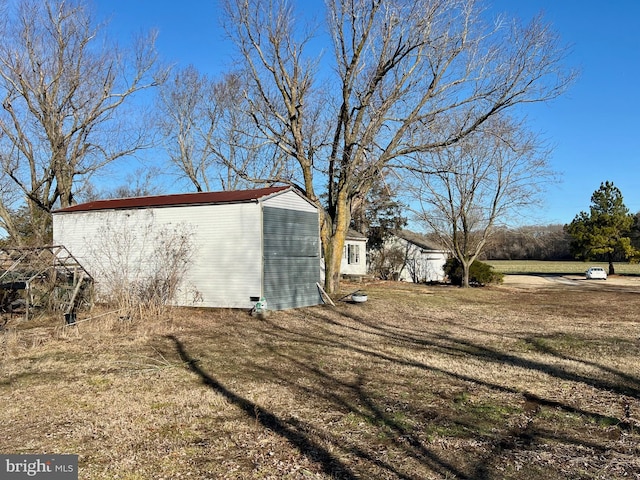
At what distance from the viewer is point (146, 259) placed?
16.1m

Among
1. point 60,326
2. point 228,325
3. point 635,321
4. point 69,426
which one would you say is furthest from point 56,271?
point 635,321

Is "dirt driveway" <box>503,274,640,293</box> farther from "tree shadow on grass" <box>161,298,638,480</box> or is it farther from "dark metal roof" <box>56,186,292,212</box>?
"tree shadow on grass" <box>161,298,638,480</box>

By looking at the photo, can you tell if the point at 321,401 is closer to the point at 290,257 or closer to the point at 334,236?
the point at 290,257

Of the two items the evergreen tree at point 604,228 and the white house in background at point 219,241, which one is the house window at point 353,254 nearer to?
the white house in background at point 219,241

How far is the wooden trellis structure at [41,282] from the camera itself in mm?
12414

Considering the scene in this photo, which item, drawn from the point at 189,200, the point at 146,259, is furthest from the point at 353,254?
the point at 146,259

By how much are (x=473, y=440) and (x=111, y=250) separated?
14.9 m

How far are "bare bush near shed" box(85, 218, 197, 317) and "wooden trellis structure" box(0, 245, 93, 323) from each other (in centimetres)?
96

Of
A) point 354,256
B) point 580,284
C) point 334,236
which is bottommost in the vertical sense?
point 580,284

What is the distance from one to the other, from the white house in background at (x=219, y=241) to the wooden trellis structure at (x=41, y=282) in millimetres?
1446

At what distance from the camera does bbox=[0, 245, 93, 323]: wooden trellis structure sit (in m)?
12.4

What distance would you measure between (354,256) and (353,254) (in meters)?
0.16

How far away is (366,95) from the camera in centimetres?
1819

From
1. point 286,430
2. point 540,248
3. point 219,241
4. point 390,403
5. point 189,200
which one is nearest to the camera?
point 286,430
